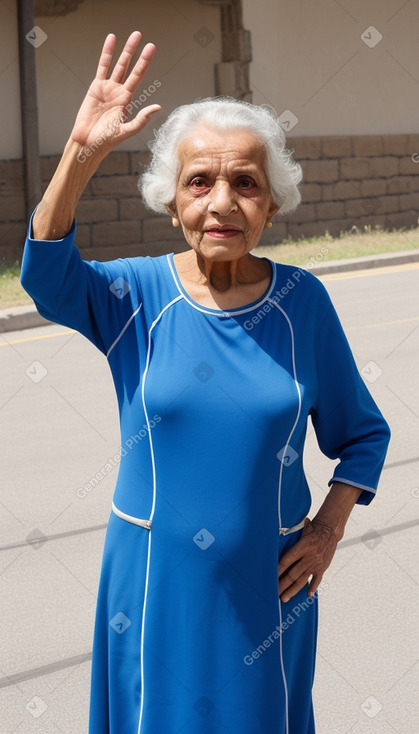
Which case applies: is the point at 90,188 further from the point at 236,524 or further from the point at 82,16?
the point at 236,524

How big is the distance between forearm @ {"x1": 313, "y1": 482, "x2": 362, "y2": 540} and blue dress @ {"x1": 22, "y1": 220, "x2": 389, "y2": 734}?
0.55 ft

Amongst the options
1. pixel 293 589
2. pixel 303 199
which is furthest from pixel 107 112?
pixel 303 199

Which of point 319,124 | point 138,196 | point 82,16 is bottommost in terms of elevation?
point 138,196

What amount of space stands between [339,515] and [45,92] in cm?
1422

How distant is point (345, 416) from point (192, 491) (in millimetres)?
493

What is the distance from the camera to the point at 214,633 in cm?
255

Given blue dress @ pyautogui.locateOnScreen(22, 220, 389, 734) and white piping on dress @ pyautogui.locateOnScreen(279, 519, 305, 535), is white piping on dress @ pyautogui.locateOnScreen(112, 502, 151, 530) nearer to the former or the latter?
blue dress @ pyautogui.locateOnScreen(22, 220, 389, 734)

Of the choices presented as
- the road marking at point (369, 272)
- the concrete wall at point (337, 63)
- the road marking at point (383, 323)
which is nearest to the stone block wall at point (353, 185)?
the concrete wall at point (337, 63)

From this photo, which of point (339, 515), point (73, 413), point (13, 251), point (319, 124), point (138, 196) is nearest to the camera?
point (339, 515)

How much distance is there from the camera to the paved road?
4.30 meters

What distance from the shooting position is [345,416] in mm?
2799

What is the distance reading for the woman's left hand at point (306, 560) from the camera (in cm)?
266

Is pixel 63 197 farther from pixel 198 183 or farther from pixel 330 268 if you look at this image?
pixel 330 268

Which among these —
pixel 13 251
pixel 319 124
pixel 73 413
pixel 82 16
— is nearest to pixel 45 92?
pixel 82 16
